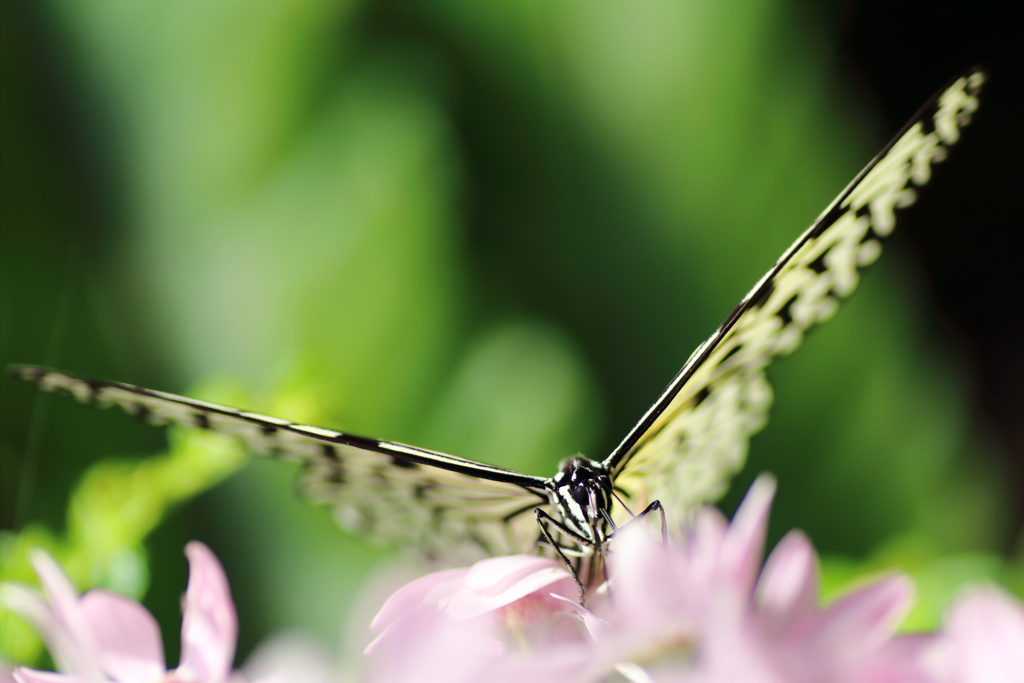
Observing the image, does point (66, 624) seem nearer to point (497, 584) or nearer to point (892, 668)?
point (497, 584)

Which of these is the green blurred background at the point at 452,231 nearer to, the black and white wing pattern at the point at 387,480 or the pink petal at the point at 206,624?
the black and white wing pattern at the point at 387,480

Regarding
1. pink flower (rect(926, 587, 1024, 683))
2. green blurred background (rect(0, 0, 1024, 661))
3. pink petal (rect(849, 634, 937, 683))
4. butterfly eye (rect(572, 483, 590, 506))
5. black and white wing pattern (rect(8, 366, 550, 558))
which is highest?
green blurred background (rect(0, 0, 1024, 661))

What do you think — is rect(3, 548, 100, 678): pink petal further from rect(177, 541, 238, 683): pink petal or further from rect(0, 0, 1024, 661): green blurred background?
rect(0, 0, 1024, 661): green blurred background

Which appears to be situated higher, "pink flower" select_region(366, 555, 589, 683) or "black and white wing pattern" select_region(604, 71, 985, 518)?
"black and white wing pattern" select_region(604, 71, 985, 518)

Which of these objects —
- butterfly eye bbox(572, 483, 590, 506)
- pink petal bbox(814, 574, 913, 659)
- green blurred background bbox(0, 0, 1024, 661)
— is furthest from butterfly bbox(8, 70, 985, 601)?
green blurred background bbox(0, 0, 1024, 661)

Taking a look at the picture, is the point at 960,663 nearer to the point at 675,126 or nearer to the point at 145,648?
the point at 145,648

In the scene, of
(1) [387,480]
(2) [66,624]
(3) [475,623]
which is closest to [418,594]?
(3) [475,623]
